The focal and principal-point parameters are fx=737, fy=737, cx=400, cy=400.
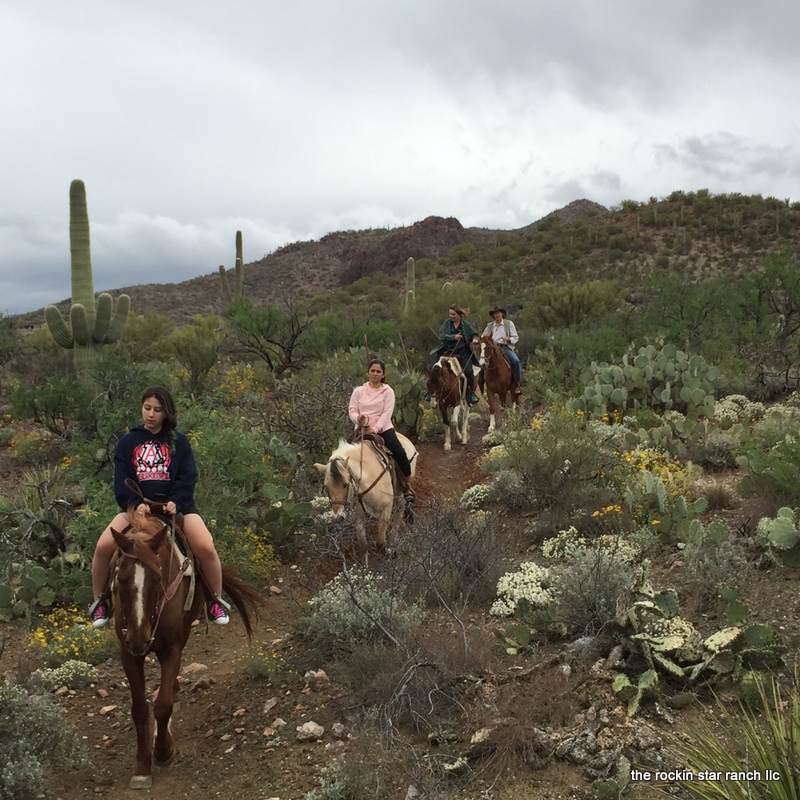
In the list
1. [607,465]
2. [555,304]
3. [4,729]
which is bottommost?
[4,729]

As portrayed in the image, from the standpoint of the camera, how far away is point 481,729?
4.61 meters

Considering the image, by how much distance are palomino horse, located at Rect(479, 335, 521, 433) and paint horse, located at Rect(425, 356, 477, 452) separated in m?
0.59

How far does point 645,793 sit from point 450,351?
11.0 m

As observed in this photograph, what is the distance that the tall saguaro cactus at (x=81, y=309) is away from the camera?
1667 cm

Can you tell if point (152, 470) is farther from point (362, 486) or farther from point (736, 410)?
point (736, 410)

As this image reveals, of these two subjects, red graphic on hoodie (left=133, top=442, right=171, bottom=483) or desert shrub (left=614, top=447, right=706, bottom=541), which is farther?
desert shrub (left=614, top=447, right=706, bottom=541)

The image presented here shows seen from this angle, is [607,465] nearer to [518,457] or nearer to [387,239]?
[518,457]

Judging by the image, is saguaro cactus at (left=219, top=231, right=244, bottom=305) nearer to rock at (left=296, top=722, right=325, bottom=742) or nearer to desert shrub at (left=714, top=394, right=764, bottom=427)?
desert shrub at (left=714, top=394, right=764, bottom=427)

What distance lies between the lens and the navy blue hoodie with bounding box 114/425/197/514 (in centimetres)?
516

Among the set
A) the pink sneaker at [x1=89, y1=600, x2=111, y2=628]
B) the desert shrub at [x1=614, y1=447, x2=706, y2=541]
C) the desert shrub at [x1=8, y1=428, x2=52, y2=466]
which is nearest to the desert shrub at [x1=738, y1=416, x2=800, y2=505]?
the desert shrub at [x1=614, y1=447, x2=706, y2=541]

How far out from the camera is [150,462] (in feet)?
17.1

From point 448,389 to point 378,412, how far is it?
5.01 meters

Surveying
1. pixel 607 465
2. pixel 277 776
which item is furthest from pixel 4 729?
pixel 607 465

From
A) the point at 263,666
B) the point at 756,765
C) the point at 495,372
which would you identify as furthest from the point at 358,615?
the point at 495,372
